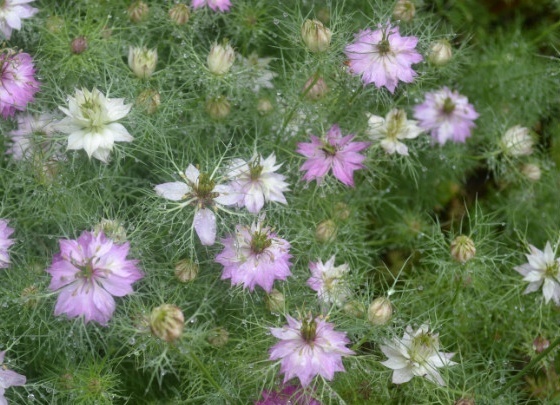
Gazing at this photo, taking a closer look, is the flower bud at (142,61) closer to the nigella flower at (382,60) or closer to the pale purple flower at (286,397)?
the nigella flower at (382,60)

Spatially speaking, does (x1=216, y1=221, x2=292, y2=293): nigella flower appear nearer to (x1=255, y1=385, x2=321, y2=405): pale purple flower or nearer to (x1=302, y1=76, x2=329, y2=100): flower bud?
(x1=255, y1=385, x2=321, y2=405): pale purple flower

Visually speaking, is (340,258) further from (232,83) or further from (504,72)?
(504,72)

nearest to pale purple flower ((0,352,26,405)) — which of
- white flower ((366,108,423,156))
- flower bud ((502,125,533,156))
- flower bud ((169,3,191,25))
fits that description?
flower bud ((169,3,191,25))

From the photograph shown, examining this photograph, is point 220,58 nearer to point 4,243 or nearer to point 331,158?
point 331,158

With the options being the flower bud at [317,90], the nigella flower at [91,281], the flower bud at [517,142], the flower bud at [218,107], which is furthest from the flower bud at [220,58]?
the flower bud at [517,142]

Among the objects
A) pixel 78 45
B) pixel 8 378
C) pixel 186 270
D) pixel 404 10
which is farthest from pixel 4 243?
pixel 404 10

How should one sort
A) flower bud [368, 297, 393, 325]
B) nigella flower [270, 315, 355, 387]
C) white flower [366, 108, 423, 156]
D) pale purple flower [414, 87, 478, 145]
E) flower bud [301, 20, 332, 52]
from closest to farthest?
nigella flower [270, 315, 355, 387] → flower bud [368, 297, 393, 325] → flower bud [301, 20, 332, 52] → white flower [366, 108, 423, 156] → pale purple flower [414, 87, 478, 145]
